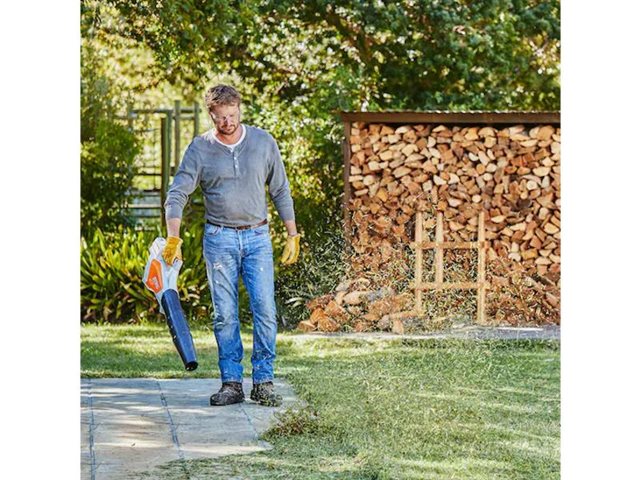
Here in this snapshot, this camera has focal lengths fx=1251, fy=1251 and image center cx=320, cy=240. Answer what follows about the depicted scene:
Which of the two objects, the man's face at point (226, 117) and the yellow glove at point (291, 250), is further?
the yellow glove at point (291, 250)

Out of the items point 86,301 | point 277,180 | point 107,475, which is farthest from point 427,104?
point 107,475

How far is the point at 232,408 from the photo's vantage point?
5016 mm

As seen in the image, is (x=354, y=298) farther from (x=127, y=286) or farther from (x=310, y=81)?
Result: (x=310, y=81)

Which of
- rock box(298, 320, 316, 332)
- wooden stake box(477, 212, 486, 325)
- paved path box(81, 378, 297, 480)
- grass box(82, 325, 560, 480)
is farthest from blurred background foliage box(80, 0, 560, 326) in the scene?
paved path box(81, 378, 297, 480)

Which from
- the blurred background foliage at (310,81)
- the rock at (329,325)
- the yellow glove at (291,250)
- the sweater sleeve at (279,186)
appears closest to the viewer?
the sweater sleeve at (279,186)

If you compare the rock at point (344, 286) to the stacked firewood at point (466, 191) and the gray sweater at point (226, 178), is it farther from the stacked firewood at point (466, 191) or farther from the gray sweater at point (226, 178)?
the gray sweater at point (226, 178)

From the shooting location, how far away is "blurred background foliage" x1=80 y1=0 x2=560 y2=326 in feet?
26.0

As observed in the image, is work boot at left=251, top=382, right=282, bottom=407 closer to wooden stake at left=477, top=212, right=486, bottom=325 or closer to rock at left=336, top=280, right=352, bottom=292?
rock at left=336, top=280, right=352, bottom=292

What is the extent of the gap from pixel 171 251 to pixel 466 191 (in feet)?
11.4

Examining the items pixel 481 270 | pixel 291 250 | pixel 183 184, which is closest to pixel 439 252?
pixel 481 270

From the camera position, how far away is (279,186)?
16.6 ft

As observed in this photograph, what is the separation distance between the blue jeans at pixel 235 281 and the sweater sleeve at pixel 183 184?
0.17 meters

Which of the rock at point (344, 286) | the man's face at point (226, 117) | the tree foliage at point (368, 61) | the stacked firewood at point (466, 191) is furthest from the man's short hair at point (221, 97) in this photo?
the tree foliage at point (368, 61)

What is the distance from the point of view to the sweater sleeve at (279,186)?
502cm
